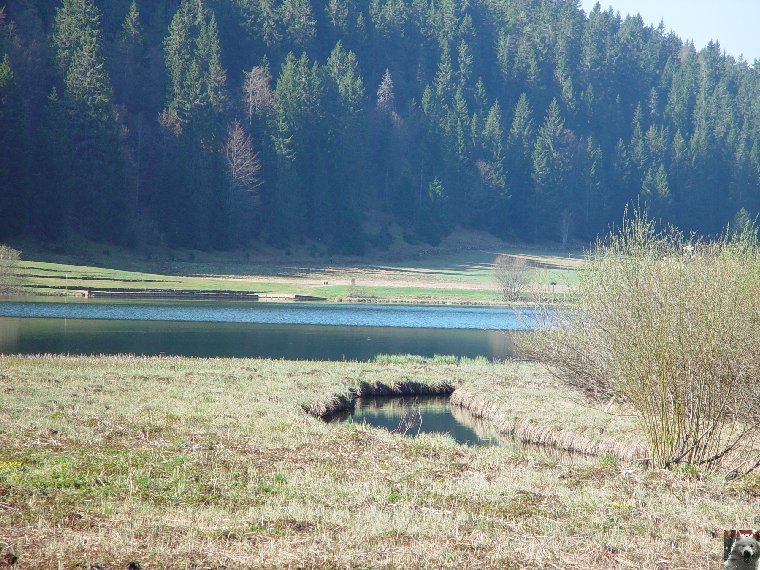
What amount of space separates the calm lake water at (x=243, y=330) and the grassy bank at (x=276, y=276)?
8.13 m

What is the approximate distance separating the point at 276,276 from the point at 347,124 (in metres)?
33.0

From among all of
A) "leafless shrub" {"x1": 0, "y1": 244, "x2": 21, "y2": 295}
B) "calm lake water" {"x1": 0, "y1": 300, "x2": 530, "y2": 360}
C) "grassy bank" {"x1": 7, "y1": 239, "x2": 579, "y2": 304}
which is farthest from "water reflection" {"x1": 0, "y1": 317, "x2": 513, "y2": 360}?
"grassy bank" {"x1": 7, "y1": 239, "x2": 579, "y2": 304}

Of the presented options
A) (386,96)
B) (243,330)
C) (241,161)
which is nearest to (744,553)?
(243,330)

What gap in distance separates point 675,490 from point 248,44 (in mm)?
119633

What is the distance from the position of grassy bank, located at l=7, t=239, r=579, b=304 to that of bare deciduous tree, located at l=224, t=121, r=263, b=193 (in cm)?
797

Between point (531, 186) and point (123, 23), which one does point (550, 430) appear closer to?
point (123, 23)

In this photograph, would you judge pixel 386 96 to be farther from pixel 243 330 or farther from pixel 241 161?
pixel 243 330

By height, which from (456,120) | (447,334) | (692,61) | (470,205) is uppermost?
(692,61)

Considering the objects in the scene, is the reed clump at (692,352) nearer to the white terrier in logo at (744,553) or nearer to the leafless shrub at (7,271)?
the white terrier in logo at (744,553)

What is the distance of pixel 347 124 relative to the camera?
117 m

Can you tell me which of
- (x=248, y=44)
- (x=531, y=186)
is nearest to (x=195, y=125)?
(x=248, y=44)

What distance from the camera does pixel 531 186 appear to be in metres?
143

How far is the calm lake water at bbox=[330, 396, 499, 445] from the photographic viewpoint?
77.8 ft

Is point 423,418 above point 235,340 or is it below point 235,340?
above
